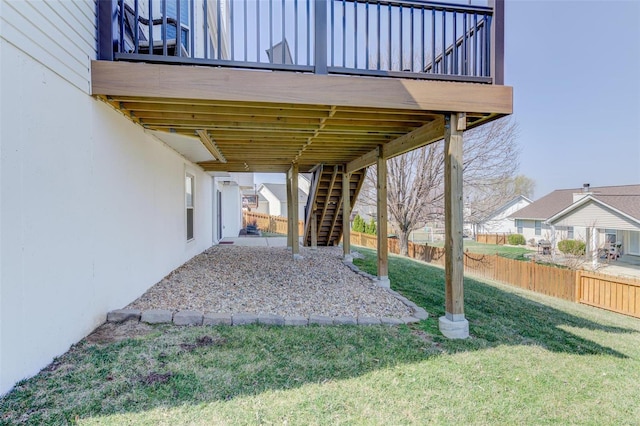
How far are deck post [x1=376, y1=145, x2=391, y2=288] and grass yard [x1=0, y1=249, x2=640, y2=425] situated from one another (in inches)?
75.7

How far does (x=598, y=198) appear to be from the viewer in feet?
53.4

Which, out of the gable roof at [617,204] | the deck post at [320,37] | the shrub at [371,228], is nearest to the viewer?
the deck post at [320,37]

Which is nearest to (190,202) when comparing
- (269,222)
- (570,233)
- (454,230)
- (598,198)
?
(454,230)

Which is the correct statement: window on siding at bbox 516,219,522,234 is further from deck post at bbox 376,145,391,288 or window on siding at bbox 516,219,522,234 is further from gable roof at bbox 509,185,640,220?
deck post at bbox 376,145,391,288

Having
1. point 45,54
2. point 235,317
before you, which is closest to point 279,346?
point 235,317

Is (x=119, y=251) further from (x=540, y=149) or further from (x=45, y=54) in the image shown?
(x=540, y=149)

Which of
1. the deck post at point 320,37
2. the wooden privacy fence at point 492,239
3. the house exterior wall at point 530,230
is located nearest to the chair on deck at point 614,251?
the house exterior wall at point 530,230

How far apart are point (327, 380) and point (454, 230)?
217 cm

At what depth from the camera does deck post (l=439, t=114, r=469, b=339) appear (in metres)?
3.84

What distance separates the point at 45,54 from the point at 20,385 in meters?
2.49

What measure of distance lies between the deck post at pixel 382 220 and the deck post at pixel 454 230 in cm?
202

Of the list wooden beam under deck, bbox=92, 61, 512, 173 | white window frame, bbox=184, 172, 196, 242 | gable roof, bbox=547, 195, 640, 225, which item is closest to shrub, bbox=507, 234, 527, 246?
gable roof, bbox=547, 195, 640, 225

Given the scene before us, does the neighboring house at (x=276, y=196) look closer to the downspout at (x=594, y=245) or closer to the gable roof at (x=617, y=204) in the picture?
the gable roof at (x=617, y=204)

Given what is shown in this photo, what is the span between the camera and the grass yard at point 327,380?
2.30 meters
